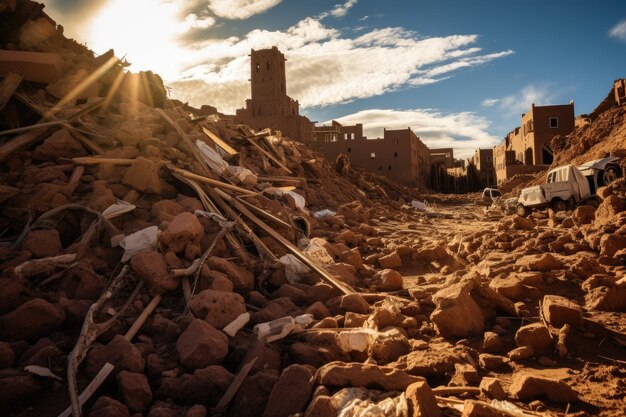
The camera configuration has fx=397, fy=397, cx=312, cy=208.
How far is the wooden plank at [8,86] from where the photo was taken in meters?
5.50

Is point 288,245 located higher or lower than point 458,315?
higher

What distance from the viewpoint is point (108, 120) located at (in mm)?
6598

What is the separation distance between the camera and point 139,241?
3.91m

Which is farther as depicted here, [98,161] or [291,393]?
[98,161]

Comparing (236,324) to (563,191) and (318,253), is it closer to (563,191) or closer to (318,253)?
(318,253)

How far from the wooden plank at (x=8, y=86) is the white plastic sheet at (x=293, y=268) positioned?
174 inches

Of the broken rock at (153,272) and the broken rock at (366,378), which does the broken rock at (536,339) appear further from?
the broken rock at (153,272)

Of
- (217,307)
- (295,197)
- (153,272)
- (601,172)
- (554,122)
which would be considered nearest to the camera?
(217,307)

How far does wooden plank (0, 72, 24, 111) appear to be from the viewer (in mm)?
5500

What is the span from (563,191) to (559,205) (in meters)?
0.41

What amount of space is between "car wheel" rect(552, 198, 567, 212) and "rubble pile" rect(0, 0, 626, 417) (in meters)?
4.53

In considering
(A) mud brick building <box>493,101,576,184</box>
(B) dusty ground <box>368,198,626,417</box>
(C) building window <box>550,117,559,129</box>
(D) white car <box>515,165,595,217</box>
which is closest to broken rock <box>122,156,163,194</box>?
(B) dusty ground <box>368,198,626,417</box>

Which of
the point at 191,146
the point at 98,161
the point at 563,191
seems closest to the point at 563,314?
the point at 98,161

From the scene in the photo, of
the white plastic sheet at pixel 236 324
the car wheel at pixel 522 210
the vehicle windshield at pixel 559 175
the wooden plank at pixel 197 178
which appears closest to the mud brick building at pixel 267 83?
the car wheel at pixel 522 210
